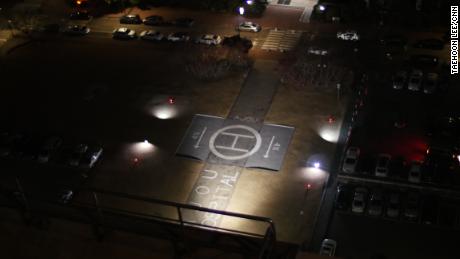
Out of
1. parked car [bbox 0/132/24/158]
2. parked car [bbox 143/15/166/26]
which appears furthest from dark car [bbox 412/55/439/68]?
parked car [bbox 0/132/24/158]

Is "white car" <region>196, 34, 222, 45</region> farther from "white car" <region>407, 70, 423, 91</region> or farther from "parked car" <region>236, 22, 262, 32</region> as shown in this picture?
"white car" <region>407, 70, 423, 91</region>

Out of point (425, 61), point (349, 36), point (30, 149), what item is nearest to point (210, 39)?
point (349, 36)

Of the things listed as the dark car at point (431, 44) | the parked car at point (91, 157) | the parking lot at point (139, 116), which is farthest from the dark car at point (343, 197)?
the dark car at point (431, 44)

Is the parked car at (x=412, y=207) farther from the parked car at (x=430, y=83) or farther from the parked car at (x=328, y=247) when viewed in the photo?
the parked car at (x=430, y=83)

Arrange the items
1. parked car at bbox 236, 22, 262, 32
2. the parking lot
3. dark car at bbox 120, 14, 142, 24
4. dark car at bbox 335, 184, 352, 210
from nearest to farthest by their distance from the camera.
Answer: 1. dark car at bbox 335, 184, 352, 210
2. the parking lot
3. parked car at bbox 236, 22, 262, 32
4. dark car at bbox 120, 14, 142, 24

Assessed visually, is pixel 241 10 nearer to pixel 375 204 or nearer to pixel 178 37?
pixel 178 37
